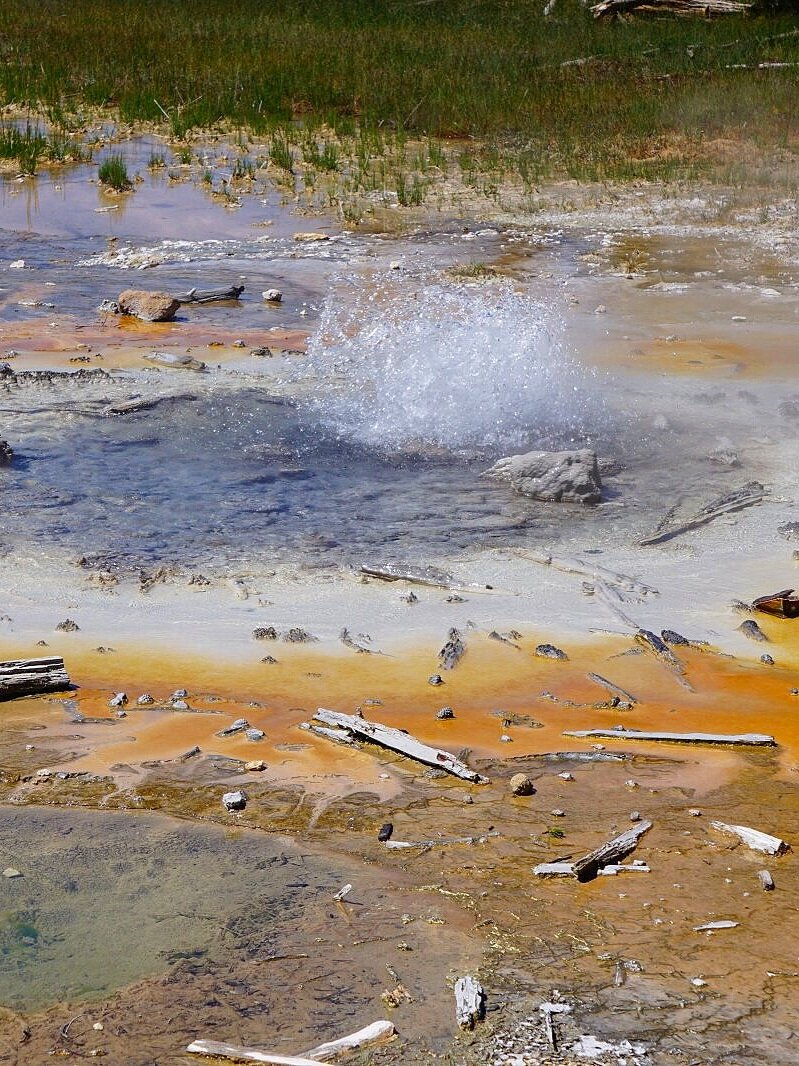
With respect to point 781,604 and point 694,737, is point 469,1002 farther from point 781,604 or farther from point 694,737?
point 781,604

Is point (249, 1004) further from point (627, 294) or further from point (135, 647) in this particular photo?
point (627, 294)

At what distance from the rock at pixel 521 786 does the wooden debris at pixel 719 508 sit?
110 inches

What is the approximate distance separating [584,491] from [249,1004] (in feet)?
15.4

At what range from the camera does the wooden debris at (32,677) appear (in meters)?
5.02

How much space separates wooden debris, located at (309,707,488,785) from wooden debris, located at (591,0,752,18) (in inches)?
1076

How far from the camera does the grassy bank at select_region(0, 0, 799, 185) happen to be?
1888cm

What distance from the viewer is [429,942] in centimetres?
342

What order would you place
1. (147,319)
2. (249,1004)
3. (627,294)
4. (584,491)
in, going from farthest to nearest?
(627,294)
(147,319)
(584,491)
(249,1004)

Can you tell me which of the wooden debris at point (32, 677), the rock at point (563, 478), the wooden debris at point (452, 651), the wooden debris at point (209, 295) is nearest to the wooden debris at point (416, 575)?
the wooden debris at point (452, 651)

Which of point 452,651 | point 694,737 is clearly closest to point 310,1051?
point 694,737

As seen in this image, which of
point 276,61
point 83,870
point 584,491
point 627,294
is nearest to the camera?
point 83,870

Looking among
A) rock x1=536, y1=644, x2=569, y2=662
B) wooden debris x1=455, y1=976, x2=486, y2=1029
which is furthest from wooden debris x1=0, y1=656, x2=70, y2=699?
wooden debris x1=455, y1=976, x2=486, y2=1029

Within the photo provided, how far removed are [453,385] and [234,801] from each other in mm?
5399

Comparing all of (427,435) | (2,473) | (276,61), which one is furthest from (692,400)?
(276,61)
